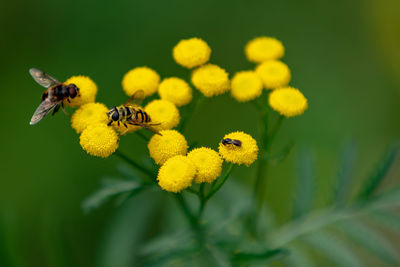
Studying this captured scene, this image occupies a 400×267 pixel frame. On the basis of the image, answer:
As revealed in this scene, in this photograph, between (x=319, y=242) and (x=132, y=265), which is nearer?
(x=319, y=242)

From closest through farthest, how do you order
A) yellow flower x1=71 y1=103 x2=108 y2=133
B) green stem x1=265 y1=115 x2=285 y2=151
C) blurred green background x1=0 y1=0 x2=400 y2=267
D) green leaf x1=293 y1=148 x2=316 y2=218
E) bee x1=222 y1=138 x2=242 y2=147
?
bee x1=222 y1=138 x2=242 y2=147
yellow flower x1=71 y1=103 x2=108 y2=133
green stem x1=265 y1=115 x2=285 y2=151
green leaf x1=293 y1=148 x2=316 y2=218
blurred green background x1=0 y1=0 x2=400 y2=267

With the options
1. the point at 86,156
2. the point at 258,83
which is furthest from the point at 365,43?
the point at 86,156

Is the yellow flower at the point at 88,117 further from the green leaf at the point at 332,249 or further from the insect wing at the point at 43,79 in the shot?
the green leaf at the point at 332,249

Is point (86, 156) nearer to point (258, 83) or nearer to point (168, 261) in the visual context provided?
point (168, 261)

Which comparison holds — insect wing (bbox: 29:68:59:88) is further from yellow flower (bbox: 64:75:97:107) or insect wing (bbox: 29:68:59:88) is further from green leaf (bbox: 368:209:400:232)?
green leaf (bbox: 368:209:400:232)

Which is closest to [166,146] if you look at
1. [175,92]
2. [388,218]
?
[175,92]

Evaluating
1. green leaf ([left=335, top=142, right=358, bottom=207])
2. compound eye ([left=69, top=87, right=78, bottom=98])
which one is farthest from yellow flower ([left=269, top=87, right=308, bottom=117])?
compound eye ([left=69, top=87, right=78, bottom=98])
